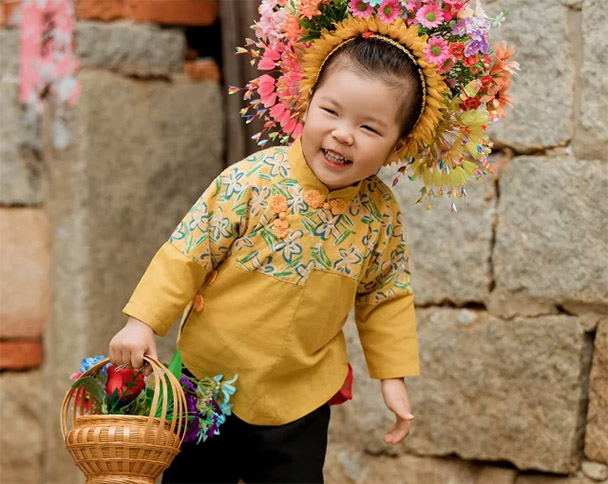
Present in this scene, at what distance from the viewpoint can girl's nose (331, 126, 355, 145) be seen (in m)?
→ 2.27

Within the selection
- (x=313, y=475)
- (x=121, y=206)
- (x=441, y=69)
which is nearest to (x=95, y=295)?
(x=121, y=206)

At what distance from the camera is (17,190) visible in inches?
157

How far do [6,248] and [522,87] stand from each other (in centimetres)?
208

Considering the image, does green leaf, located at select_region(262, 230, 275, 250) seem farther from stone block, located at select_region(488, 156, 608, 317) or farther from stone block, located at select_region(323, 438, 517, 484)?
stone block, located at select_region(323, 438, 517, 484)

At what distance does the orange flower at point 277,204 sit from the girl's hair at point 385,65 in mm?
304

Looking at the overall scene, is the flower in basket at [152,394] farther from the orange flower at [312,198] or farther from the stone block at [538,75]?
the stone block at [538,75]

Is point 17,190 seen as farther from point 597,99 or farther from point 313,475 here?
point 597,99

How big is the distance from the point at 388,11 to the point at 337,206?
0.46 metres

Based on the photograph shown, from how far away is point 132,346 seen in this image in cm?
227

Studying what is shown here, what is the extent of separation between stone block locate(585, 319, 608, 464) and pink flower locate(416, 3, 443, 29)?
3.37 ft

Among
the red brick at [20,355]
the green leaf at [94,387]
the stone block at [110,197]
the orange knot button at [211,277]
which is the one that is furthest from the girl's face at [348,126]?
the red brick at [20,355]

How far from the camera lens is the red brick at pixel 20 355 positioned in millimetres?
3977

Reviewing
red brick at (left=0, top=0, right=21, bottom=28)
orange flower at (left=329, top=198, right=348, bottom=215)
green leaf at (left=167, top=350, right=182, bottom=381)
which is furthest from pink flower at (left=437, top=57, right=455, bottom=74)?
red brick at (left=0, top=0, right=21, bottom=28)

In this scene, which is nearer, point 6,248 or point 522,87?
point 522,87
